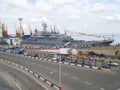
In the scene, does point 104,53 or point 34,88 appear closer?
point 34,88

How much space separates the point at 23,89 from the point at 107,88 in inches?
550

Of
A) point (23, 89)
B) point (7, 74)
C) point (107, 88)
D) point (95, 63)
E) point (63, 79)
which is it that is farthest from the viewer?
point (7, 74)

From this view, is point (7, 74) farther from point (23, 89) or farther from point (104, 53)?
point (104, 53)

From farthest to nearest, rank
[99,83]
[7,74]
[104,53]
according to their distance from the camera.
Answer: [104,53]
[7,74]
[99,83]

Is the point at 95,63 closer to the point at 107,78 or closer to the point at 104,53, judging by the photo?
the point at 107,78

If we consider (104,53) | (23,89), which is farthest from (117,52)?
(23,89)

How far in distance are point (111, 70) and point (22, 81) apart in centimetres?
1675

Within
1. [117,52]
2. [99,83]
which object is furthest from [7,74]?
[117,52]

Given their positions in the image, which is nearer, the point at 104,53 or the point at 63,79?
the point at 63,79

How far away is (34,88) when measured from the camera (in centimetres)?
4388

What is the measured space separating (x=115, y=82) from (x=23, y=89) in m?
14.1

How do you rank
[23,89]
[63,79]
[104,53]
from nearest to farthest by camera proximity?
[23,89], [63,79], [104,53]

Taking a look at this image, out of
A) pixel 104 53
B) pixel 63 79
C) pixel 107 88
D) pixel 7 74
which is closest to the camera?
pixel 107 88

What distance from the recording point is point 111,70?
56.0m
